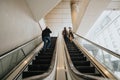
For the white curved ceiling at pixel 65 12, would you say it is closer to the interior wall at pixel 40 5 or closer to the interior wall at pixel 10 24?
the interior wall at pixel 40 5

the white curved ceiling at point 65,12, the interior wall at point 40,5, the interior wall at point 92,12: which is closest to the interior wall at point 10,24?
the interior wall at point 40,5

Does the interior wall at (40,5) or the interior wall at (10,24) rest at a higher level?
the interior wall at (40,5)

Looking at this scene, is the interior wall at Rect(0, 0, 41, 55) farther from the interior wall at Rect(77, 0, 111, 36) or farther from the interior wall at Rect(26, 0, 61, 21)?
the interior wall at Rect(77, 0, 111, 36)

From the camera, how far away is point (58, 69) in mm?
6094

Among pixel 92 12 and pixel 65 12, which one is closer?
pixel 92 12

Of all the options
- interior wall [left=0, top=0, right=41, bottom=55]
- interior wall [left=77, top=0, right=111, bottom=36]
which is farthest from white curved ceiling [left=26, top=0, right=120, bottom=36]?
interior wall [left=0, top=0, right=41, bottom=55]

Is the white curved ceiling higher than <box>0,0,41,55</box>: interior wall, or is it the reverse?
the white curved ceiling

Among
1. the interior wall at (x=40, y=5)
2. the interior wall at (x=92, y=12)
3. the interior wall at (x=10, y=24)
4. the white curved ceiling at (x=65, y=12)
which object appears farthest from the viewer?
the interior wall at (x=92, y=12)

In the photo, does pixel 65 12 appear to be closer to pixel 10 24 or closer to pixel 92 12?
pixel 92 12

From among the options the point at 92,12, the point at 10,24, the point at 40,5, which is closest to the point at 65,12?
the point at 92,12

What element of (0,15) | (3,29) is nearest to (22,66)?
(3,29)

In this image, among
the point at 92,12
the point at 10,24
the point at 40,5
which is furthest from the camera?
the point at 92,12

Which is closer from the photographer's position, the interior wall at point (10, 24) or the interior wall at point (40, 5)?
the interior wall at point (10, 24)

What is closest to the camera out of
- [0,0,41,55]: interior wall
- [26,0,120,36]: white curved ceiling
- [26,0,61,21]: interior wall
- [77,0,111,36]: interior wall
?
[0,0,41,55]: interior wall
